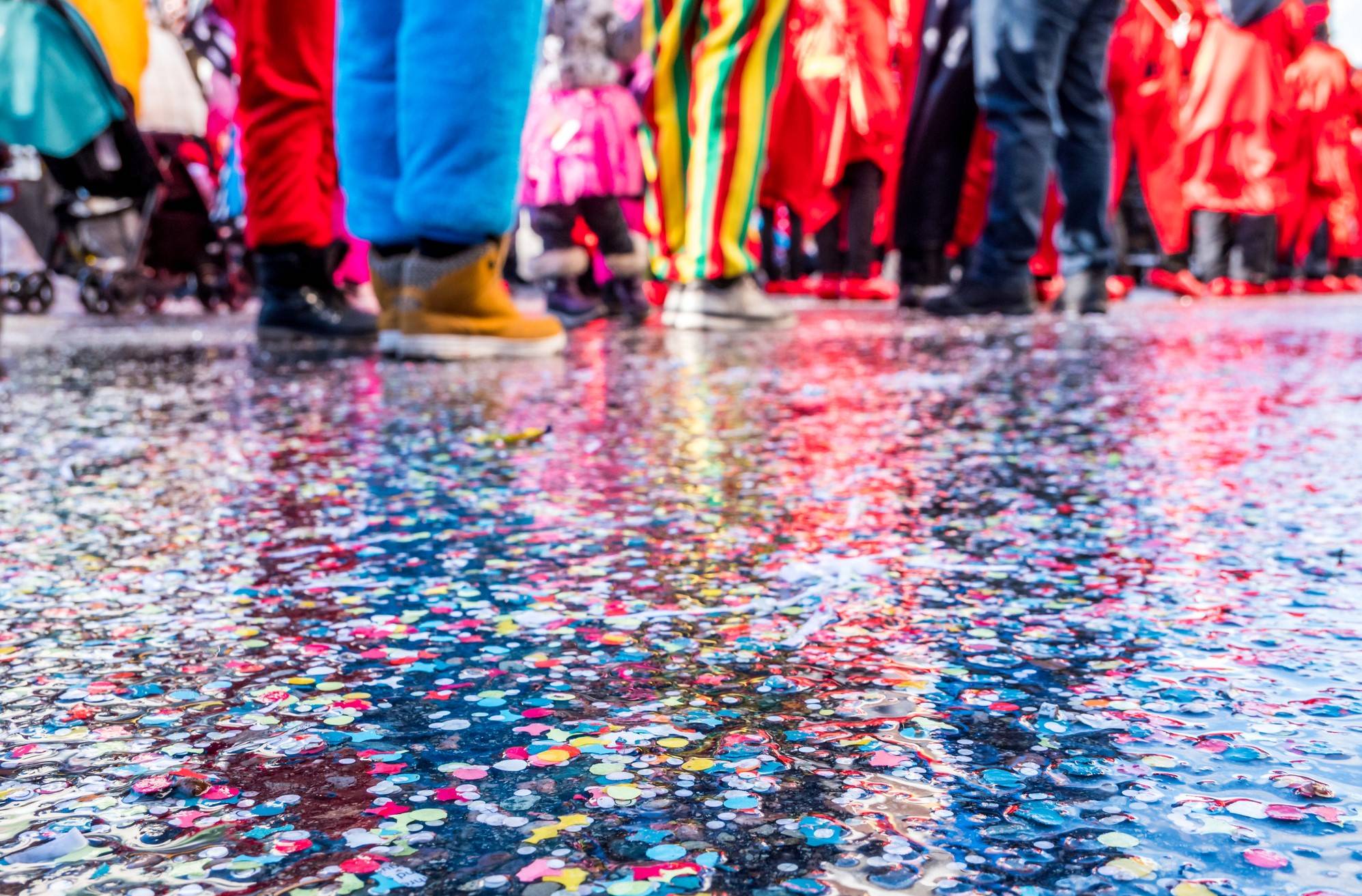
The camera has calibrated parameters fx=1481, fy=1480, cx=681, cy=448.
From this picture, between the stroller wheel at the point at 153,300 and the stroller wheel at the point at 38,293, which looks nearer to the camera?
the stroller wheel at the point at 38,293

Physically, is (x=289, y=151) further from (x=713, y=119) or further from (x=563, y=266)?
(x=563, y=266)

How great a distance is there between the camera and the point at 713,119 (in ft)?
11.7

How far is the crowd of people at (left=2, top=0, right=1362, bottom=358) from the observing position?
250 cm

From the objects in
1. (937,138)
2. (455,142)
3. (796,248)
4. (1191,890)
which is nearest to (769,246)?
(796,248)

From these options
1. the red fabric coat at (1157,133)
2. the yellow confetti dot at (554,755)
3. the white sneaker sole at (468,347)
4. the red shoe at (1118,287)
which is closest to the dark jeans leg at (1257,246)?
the red fabric coat at (1157,133)

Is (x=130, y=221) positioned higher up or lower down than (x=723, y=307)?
higher up

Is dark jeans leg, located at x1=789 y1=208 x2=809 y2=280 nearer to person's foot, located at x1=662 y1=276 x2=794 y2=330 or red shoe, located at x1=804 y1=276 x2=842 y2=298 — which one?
red shoe, located at x1=804 y1=276 x2=842 y2=298

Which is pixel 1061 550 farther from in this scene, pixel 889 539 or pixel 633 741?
pixel 633 741

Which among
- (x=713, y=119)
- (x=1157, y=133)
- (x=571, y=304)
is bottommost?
(x=571, y=304)

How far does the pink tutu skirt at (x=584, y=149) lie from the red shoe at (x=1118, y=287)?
261 centimetres

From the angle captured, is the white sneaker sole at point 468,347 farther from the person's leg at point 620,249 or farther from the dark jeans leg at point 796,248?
the dark jeans leg at point 796,248

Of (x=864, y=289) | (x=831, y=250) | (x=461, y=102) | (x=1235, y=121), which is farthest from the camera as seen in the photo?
(x=831, y=250)

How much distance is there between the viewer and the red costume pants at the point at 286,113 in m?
3.09

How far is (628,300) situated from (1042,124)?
1276mm
